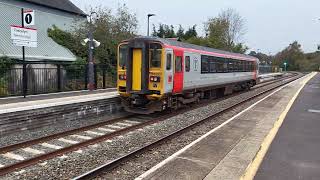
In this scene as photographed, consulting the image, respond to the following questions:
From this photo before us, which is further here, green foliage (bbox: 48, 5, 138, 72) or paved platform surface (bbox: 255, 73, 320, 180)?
green foliage (bbox: 48, 5, 138, 72)

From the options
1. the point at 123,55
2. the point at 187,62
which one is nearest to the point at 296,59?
the point at 187,62

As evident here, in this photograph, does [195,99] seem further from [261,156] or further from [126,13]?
[126,13]

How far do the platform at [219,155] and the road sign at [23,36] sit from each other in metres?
7.53

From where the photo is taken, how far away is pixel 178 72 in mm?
16703

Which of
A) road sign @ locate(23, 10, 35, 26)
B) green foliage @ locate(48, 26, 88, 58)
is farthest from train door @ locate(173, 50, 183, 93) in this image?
green foliage @ locate(48, 26, 88, 58)

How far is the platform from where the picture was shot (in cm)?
759

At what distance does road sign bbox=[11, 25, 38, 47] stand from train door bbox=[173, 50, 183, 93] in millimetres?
5362

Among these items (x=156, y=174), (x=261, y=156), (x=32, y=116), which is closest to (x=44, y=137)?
(x=32, y=116)

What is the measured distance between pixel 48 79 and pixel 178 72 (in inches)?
231

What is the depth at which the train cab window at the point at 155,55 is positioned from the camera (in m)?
15.6

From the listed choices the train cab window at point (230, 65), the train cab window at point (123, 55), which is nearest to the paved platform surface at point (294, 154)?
the train cab window at point (123, 55)

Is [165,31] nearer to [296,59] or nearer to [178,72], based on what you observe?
[178,72]

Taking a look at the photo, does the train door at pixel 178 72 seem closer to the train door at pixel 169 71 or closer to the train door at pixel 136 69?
the train door at pixel 169 71

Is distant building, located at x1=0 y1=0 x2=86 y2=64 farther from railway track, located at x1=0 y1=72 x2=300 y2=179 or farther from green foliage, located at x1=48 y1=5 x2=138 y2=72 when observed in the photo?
railway track, located at x1=0 y1=72 x2=300 y2=179
